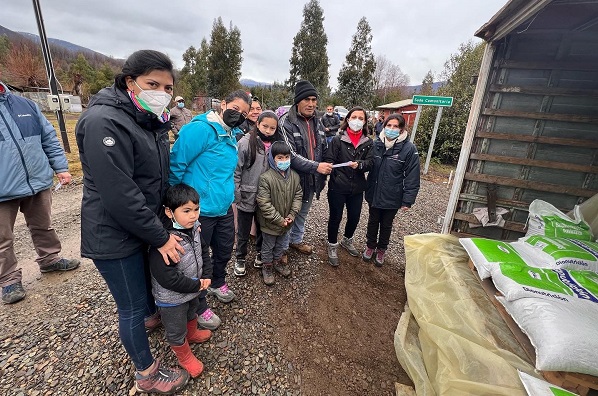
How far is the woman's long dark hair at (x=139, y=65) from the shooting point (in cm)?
145

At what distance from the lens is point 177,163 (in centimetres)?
197

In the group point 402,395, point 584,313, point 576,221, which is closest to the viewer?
point 584,313

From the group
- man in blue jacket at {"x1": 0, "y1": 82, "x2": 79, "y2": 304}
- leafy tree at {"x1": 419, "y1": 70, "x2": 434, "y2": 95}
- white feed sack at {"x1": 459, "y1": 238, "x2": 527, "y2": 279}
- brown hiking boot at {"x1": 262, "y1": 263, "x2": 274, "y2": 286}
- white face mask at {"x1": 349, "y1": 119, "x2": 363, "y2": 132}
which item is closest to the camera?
white feed sack at {"x1": 459, "y1": 238, "x2": 527, "y2": 279}

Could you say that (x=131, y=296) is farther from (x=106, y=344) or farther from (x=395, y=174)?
(x=395, y=174)

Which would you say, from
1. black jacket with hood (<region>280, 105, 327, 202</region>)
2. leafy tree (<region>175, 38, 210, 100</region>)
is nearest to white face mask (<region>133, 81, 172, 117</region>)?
black jacket with hood (<region>280, 105, 327, 202</region>)

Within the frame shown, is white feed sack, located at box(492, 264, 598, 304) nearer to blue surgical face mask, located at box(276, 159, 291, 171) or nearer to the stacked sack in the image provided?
the stacked sack

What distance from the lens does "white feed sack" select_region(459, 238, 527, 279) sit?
2.29 metres

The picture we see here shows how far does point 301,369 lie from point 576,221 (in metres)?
2.94

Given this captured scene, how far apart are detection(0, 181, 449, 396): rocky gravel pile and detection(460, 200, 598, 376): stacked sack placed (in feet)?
3.56

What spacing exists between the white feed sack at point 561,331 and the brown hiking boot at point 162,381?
2207 mm

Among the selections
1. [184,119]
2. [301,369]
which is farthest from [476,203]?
[184,119]

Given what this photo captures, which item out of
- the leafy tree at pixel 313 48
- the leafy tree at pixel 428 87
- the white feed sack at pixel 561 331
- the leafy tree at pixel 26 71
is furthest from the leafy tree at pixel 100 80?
the white feed sack at pixel 561 331

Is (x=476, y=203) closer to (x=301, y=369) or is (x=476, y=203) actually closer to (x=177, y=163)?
(x=301, y=369)

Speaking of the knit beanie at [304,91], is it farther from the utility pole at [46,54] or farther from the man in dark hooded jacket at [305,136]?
the utility pole at [46,54]
